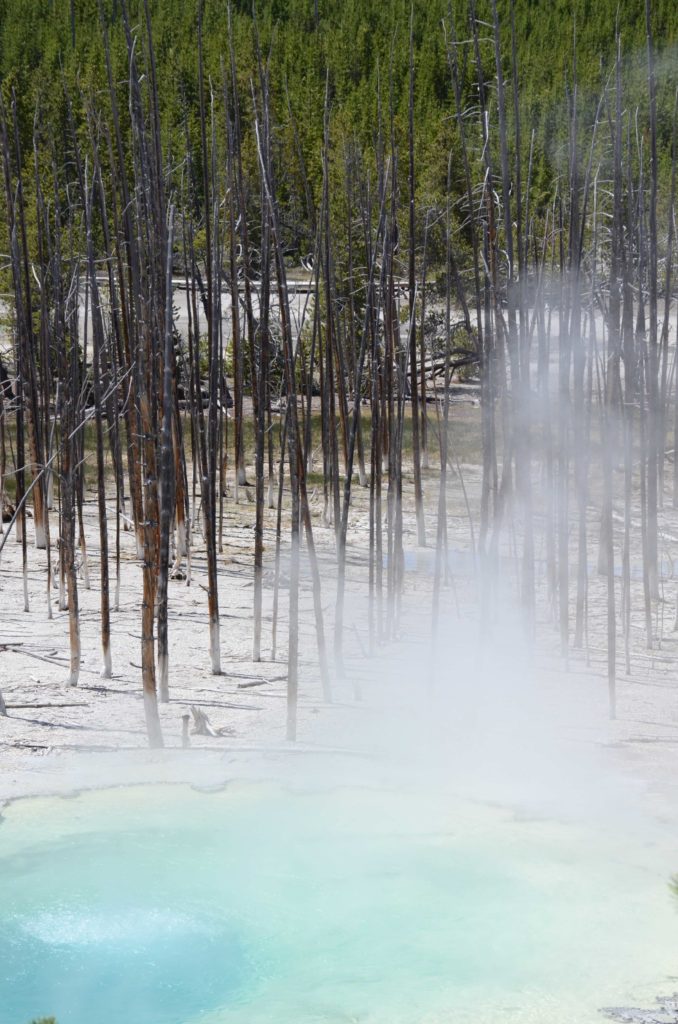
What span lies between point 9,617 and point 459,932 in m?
4.06

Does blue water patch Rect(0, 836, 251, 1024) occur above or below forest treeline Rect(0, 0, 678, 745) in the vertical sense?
below

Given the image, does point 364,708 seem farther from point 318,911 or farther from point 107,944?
point 107,944

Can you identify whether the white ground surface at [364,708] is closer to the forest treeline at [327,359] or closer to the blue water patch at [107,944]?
the forest treeline at [327,359]

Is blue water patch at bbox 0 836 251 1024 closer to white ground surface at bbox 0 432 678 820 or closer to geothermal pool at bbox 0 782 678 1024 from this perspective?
geothermal pool at bbox 0 782 678 1024

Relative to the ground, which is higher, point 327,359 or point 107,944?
point 327,359

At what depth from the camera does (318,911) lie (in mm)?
3662

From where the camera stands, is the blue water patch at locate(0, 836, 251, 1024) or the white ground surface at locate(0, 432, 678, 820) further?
the white ground surface at locate(0, 432, 678, 820)

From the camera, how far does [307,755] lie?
4.78 meters

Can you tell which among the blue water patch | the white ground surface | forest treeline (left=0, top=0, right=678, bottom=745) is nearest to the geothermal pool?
the blue water patch

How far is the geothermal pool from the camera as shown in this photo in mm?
3176

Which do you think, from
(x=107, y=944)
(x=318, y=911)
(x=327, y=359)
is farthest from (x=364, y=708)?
(x=327, y=359)

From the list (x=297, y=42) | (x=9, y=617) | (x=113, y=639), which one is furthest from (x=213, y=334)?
(x=297, y=42)

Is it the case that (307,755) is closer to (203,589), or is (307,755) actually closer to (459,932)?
(459,932)

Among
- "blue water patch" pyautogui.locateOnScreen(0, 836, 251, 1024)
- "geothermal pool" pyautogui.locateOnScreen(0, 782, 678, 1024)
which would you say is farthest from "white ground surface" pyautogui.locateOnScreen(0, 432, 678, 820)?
"blue water patch" pyautogui.locateOnScreen(0, 836, 251, 1024)
